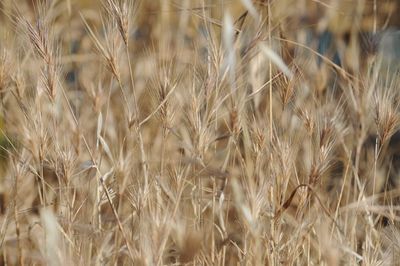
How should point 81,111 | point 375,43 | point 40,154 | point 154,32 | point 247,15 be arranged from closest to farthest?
point 40,154 < point 247,15 < point 375,43 < point 81,111 < point 154,32

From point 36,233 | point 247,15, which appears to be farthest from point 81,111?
point 247,15

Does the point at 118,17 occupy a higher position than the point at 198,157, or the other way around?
the point at 118,17

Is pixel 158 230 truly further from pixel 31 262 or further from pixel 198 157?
pixel 31 262

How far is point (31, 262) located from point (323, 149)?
1.81 feet

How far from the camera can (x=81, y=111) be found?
2.21 m

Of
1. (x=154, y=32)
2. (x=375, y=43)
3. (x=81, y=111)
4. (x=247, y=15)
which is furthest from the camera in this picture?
(x=154, y=32)

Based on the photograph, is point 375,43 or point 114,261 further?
point 375,43

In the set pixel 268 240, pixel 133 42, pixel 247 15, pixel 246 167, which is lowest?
pixel 133 42

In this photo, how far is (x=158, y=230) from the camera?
43.7 inches

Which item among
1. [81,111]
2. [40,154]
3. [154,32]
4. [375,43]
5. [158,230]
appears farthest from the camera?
[154,32]

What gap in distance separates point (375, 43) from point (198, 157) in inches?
19.6

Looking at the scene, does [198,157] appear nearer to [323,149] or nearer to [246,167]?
[246,167]

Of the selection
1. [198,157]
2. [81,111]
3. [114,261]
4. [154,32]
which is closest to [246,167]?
[198,157]

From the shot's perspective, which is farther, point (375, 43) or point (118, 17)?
point (375, 43)
